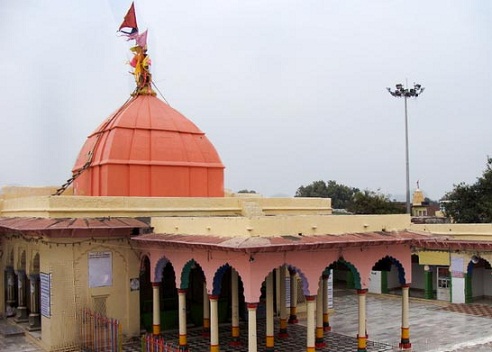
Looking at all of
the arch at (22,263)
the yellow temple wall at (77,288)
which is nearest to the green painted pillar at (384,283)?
the yellow temple wall at (77,288)

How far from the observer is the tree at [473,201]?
102ft

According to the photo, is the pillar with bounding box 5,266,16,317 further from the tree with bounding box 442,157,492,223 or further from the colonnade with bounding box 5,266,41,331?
the tree with bounding box 442,157,492,223

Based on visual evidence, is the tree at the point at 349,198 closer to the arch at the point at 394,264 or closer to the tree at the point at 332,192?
the tree at the point at 332,192

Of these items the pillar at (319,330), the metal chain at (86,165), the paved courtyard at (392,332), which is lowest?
the paved courtyard at (392,332)

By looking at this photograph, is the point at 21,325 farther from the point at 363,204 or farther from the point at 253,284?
the point at 363,204

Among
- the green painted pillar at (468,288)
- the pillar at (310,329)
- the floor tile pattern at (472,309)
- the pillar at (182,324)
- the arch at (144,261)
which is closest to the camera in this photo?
the pillar at (310,329)

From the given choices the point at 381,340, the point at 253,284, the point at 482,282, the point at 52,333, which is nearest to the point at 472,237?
the point at 482,282

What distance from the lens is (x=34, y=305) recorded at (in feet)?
57.6

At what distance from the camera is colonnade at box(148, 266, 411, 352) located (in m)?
12.8

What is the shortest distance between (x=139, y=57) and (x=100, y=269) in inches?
356

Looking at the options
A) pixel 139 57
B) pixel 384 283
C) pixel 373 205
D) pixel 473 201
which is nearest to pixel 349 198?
pixel 373 205

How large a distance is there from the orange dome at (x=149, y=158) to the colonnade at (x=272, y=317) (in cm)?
383

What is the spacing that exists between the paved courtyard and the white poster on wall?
1983 millimetres

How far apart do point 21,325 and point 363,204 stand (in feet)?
89.0
